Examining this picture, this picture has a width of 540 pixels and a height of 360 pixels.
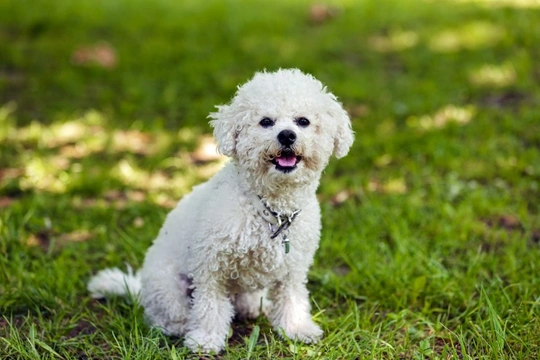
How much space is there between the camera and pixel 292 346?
2908 mm

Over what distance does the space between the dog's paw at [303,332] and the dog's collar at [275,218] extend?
425mm

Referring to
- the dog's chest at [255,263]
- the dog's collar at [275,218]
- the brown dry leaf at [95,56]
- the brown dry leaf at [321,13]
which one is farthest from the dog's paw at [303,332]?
the brown dry leaf at [321,13]

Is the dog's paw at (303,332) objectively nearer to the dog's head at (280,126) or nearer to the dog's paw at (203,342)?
the dog's paw at (203,342)

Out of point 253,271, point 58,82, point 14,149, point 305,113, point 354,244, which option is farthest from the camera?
point 58,82

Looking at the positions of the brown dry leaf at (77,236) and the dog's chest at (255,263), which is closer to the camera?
the dog's chest at (255,263)

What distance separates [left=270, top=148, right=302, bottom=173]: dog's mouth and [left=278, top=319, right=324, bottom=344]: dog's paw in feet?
2.74

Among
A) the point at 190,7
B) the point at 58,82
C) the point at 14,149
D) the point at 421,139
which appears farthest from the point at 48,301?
the point at 190,7

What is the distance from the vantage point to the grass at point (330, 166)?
10.4 ft

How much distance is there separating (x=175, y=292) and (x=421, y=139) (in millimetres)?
2958

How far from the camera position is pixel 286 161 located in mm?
2695

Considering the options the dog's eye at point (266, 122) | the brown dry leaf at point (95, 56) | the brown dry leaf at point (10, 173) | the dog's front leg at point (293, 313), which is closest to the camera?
the dog's eye at point (266, 122)

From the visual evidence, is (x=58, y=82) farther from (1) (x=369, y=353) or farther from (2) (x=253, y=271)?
(1) (x=369, y=353)

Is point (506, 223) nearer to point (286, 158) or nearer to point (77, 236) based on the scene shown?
point (286, 158)

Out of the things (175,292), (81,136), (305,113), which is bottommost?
(81,136)
